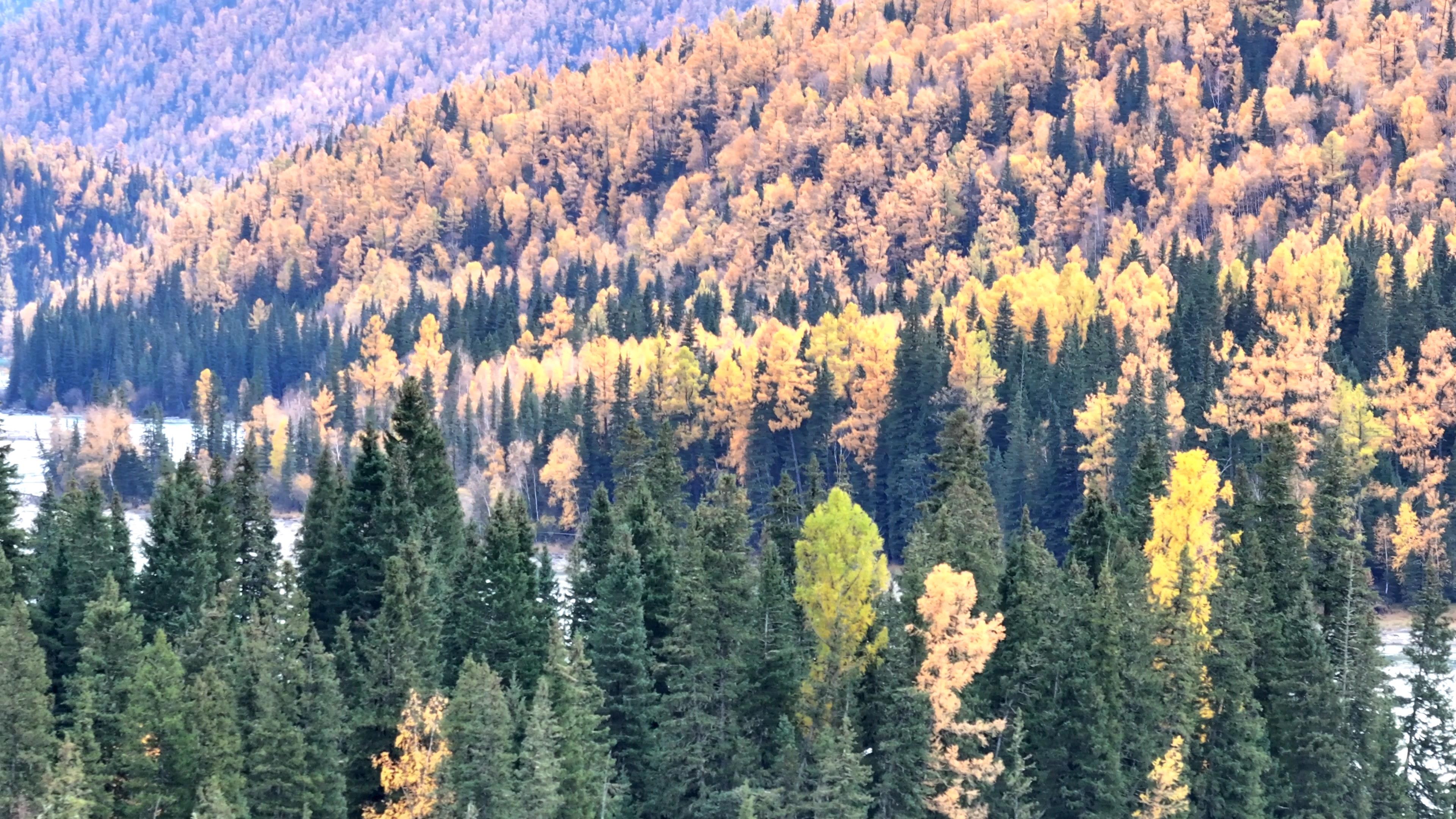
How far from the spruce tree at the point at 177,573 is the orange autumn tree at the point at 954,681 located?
90.4ft

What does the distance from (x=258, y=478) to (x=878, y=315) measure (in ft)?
363

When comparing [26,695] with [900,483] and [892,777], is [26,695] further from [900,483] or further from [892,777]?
[900,483]

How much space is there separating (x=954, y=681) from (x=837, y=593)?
6.28 meters

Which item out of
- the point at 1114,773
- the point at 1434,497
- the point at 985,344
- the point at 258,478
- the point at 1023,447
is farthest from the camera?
the point at 985,344

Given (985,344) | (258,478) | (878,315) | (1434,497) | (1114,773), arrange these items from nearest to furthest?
(1114,773) → (258,478) → (1434,497) → (985,344) → (878,315)

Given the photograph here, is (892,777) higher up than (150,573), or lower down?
lower down

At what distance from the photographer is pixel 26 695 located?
59.5m

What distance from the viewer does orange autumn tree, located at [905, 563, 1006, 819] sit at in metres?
73.9

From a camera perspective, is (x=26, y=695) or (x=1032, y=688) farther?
(x=1032, y=688)

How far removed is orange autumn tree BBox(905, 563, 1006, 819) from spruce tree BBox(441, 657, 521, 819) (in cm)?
1769

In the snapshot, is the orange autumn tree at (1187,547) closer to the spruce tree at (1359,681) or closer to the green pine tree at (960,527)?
the spruce tree at (1359,681)

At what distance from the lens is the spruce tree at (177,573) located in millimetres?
75438

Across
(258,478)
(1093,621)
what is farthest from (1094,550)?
(258,478)

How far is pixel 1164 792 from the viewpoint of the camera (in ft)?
245
